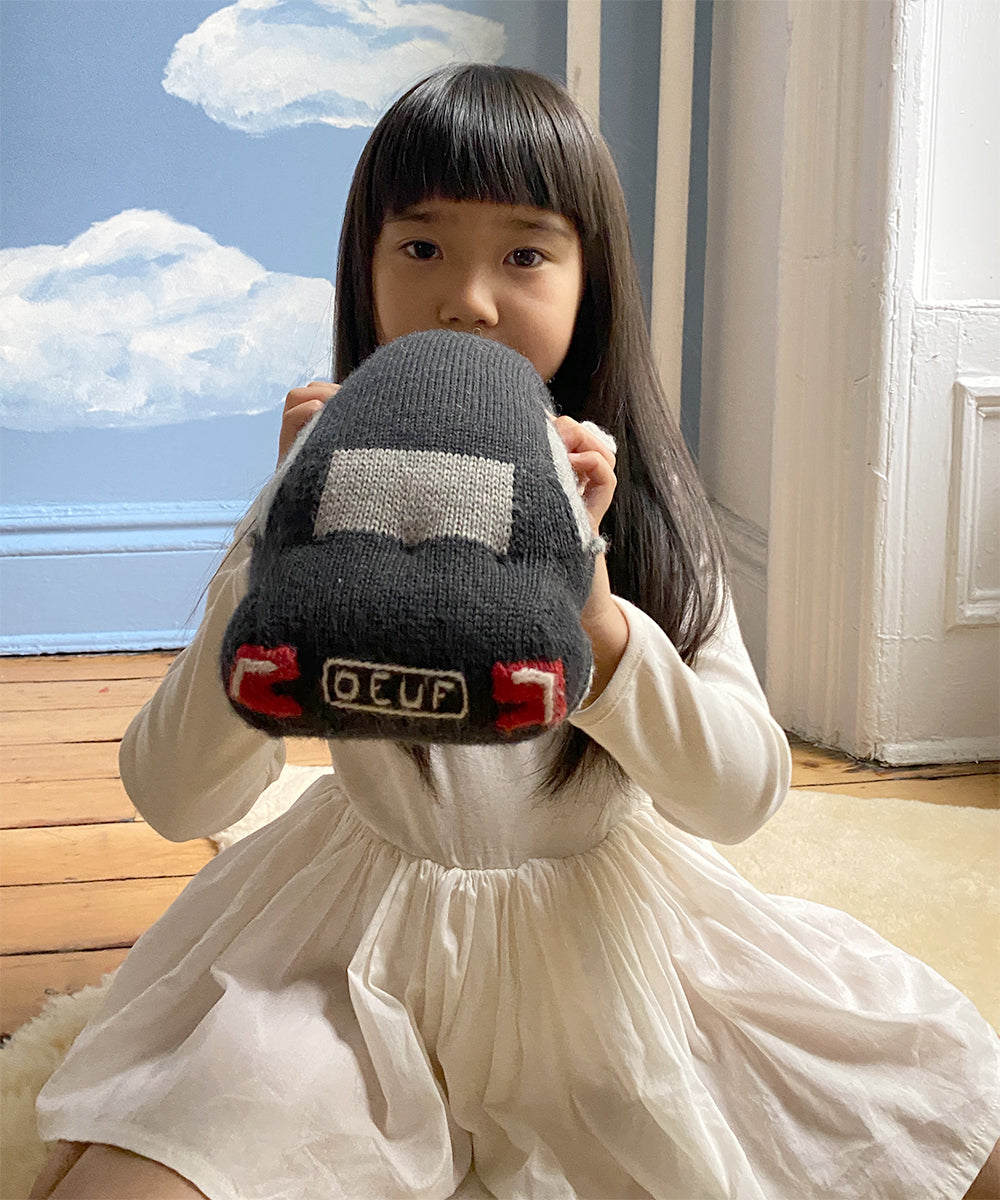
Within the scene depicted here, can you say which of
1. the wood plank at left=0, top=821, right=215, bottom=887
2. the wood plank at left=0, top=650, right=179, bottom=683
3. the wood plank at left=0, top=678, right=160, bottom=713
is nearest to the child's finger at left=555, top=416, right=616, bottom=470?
the wood plank at left=0, top=821, right=215, bottom=887

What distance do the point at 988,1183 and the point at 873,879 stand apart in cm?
49

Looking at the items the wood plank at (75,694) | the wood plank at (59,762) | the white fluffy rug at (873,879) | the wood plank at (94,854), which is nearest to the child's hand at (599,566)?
the white fluffy rug at (873,879)

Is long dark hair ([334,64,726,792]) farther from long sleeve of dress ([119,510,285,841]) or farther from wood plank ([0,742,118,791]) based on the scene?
wood plank ([0,742,118,791])

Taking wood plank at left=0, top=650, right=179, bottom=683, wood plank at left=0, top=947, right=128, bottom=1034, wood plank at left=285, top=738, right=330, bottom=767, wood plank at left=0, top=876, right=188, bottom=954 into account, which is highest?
wood plank at left=0, top=650, right=179, bottom=683

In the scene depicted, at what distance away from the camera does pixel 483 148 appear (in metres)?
0.67

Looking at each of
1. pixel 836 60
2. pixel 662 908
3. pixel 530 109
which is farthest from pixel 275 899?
pixel 836 60

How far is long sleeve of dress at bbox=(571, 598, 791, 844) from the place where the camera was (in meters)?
0.59

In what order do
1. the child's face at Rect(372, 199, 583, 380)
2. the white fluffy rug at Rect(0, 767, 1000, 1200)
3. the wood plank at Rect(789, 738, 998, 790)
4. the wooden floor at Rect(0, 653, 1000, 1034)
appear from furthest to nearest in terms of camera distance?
the wood plank at Rect(789, 738, 998, 790) < the wooden floor at Rect(0, 653, 1000, 1034) < the white fluffy rug at Rect(0, 767, 1000, 1200) < the child's face at Rect(372, 199, 583, 380)

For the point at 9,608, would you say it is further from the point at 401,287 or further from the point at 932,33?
the point at 932,33

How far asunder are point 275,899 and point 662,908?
0.23 meters

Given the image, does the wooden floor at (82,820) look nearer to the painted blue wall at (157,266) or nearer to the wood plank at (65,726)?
the wood plank at (65,726)

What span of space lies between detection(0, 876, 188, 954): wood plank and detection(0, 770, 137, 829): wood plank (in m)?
0.14

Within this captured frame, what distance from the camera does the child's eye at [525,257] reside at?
0.69 meters

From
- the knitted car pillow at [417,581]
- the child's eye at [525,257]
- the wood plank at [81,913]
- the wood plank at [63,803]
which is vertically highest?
the child's eye at [525,257]
